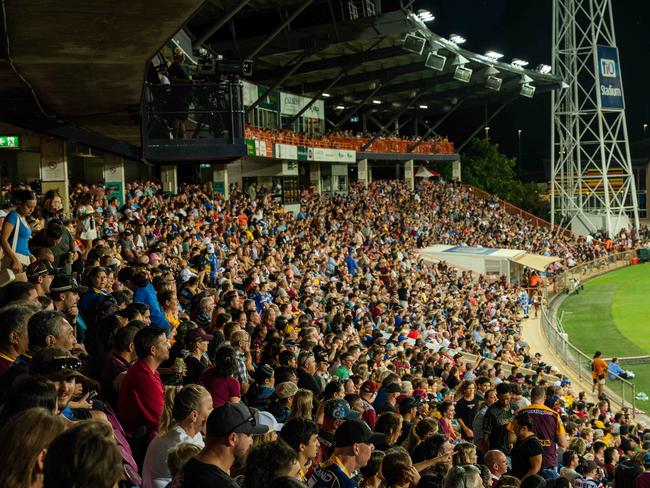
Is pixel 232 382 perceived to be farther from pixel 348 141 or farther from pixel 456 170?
pixel 456 170

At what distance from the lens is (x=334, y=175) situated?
141ft

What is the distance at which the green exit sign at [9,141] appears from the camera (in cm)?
1660

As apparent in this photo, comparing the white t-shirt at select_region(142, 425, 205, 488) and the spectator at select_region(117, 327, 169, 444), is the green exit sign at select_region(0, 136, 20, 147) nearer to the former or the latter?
the spectator at select_region(117, 327, 169, 444)

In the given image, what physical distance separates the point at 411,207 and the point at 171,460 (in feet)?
129

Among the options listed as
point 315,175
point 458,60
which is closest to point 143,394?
point 315,175

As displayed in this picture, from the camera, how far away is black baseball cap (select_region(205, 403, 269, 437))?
392 cm

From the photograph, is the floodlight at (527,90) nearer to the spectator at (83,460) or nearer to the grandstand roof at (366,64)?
the grandstand roof at (366,64)

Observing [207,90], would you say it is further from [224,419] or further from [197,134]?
[224,419]

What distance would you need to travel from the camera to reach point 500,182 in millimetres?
56906

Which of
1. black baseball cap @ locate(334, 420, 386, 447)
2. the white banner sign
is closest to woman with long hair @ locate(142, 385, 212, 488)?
black baseball cap @ locate(334, 420, 386, 447)

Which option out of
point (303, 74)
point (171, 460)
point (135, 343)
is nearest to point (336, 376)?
point (135, 343)

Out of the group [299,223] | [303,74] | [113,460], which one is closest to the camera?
[113,460]

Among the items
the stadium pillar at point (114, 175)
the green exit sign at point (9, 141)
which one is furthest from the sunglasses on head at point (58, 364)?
the stadium pillar at point (114, 175)

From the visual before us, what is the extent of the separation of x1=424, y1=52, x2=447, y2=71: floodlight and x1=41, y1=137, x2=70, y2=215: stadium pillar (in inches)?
917
